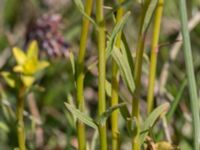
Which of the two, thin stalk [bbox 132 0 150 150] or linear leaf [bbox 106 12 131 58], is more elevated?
linear leaf [bbox 106 12 131 58]

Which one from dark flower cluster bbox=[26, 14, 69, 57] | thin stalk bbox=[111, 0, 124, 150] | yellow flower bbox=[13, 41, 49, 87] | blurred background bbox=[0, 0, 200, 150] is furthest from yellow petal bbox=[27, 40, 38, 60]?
dark flower cluster bbox=[26, 14, 69, 57]

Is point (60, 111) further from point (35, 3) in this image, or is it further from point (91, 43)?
point (35, 3)

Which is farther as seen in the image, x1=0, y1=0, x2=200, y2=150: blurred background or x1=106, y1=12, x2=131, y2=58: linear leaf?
x1=0, y1=0, x2=200, y2=150: blurred background

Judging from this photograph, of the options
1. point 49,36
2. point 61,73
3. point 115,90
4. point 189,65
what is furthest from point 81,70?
point 61,73

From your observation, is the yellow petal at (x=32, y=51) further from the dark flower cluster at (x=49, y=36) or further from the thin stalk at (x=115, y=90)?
the dark flower cluster at (x=49, y=36)

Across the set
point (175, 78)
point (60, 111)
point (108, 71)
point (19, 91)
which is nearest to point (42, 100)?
point (60, 111)

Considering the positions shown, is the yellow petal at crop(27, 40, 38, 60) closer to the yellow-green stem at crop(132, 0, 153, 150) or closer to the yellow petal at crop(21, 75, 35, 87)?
the yellow petal at crop(21, 75, 35, 87)

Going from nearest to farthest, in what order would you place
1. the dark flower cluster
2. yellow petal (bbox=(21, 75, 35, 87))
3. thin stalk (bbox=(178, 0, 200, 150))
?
1. thin stalk (bbox=(178, 0, 200, 150))
2. yellow petal (bbox=(21, 75, 35, 87))
3. the dark flower cluster
